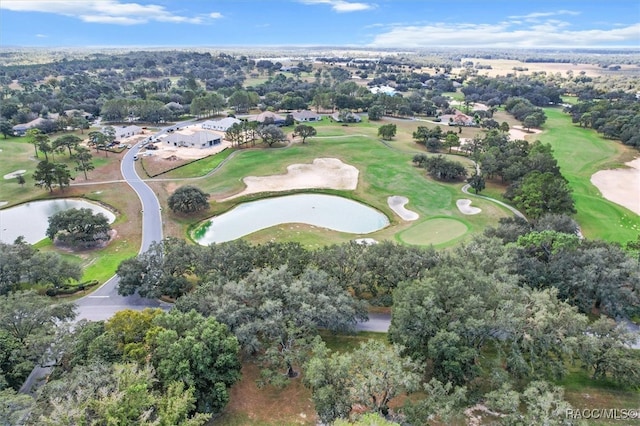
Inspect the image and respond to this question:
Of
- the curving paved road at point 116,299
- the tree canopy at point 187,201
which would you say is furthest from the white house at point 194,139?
the tree canopy at point 187,201

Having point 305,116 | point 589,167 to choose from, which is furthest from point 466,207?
point 305,116

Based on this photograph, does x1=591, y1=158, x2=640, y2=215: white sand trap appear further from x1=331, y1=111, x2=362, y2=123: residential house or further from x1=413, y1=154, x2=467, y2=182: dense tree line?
x1=331, y1=111, x2=362, y2=123: residential house

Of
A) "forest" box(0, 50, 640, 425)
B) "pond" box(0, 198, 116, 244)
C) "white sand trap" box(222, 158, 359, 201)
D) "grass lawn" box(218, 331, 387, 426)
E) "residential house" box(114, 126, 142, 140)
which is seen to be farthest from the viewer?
"residential house" box(114, 126, 142, 140)

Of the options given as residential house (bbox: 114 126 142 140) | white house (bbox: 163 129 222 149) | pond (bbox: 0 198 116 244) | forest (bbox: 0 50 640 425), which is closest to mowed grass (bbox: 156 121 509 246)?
white house (bbox: 163 129 222 149)

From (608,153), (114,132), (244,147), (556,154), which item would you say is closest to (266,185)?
(244,147)

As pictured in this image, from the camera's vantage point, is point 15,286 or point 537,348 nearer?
point 537,348

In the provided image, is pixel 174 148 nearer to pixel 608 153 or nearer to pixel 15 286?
pixel 15 286

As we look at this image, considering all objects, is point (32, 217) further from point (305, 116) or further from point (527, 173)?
point (527, 173)
